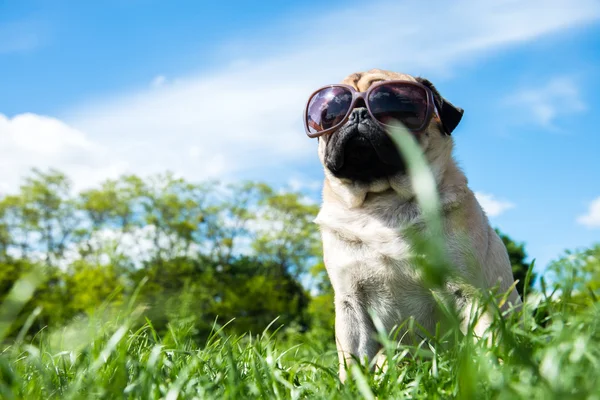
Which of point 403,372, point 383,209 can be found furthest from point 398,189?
point 403,372

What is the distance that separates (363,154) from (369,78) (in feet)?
2.41

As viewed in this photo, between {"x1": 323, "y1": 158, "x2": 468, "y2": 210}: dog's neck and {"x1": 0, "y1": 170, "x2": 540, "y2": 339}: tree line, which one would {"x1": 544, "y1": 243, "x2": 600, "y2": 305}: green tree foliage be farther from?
{"x1": 0, "y1": 170, "x2": 540, "y2": 339}: tree line

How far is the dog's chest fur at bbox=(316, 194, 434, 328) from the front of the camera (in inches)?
157

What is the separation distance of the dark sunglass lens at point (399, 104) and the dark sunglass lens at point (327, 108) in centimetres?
25

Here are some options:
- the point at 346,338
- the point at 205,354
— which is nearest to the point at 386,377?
the point at 205,354

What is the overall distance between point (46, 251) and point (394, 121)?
38408 mm

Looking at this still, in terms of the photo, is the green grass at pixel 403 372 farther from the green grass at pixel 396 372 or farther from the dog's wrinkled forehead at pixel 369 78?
the dog's wrinkled forehead at pixel 369 78

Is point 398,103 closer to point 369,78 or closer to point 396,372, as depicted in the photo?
point 369,78

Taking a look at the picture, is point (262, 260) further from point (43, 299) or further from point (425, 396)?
point (425, 396)

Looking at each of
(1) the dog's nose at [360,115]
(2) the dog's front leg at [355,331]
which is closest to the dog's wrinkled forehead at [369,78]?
(1) the dog's nose at [360,115]

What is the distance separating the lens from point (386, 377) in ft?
7.75

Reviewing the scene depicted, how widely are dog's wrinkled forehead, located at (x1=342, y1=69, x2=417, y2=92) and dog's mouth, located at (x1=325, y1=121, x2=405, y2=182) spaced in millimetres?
480

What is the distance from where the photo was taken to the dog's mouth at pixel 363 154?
432 centimetres

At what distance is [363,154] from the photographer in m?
4.49
